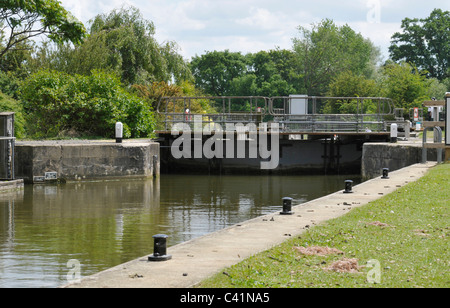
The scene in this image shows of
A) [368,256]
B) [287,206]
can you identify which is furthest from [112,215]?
[368,256]

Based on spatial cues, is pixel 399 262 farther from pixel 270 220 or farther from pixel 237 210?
pixel 237 210

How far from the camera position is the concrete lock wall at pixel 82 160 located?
2611 centimetres

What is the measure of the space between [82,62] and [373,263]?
38.4 m

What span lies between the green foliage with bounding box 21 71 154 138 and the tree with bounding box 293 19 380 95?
209ft

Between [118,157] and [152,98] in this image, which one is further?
[152,98]

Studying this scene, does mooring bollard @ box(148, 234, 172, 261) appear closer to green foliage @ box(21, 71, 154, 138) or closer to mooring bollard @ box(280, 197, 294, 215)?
mooring bollard @ box(280, 197, 294, 215)

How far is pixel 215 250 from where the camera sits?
959cm

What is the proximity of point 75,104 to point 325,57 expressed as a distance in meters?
67.2

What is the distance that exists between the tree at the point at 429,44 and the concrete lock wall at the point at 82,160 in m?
75.7

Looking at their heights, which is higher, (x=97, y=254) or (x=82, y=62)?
(x=82, y=62)

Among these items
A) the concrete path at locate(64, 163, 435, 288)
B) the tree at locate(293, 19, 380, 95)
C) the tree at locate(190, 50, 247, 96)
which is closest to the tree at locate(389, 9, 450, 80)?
the tree at locate(293, 19, 380, 95)

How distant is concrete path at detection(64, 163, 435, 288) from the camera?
772 cm

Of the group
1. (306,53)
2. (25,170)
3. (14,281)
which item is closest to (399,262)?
(14,281)
